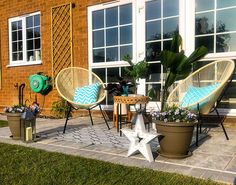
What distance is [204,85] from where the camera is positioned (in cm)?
477

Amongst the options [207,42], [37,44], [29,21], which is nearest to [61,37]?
[37,44]

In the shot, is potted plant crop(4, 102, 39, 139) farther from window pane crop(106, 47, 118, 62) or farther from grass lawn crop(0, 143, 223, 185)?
window pane crop(106, 47, 118, 62)

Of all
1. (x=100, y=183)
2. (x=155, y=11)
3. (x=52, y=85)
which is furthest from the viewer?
(x=52, y=85)

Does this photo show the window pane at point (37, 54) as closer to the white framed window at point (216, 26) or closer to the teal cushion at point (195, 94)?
the white framed window at point (216, 26)

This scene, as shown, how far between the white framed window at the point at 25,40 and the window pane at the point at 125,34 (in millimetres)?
2630

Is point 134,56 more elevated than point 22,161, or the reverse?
point 134,56

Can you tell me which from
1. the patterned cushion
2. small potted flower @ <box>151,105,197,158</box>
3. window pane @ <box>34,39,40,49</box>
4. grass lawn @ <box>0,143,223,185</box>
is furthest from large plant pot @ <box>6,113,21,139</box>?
window pane @ <box>34,39,40,49</box>

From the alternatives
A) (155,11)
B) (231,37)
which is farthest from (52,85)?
(231,37)

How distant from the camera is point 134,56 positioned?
19.8ft

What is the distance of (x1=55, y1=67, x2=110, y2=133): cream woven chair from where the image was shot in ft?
16.8

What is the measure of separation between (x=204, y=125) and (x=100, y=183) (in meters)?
3.11

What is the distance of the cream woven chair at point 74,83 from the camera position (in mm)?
5121

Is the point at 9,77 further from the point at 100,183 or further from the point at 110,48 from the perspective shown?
the point at 100,183

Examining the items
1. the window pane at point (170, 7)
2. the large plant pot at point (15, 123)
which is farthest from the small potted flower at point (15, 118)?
the window pane at point (170, 7)
